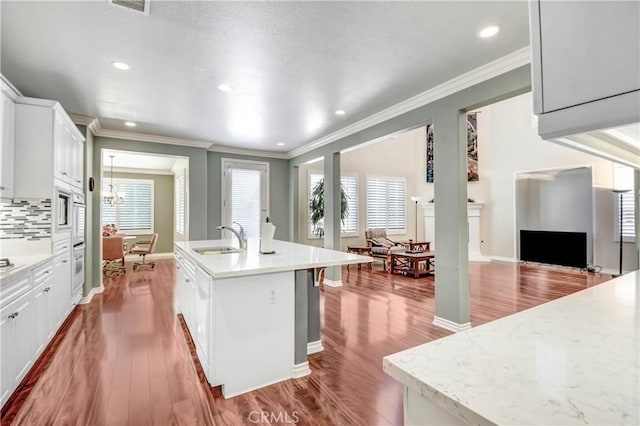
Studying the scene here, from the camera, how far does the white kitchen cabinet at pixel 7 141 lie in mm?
2648

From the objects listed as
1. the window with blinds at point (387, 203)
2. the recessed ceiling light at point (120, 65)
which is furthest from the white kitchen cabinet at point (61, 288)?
the window with blinds at point (387, 203)

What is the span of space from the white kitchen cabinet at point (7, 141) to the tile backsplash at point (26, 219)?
0.79 ft

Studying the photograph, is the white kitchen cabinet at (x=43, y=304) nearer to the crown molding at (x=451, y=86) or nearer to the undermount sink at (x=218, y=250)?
the undermount sink at (x=218, y=250)

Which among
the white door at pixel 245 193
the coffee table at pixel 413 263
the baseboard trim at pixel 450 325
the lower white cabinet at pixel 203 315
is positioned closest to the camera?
the lower white cabinet at pixel 203 315

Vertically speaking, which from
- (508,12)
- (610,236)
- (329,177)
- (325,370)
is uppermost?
(508,12)

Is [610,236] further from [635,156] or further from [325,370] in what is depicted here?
[635,156]

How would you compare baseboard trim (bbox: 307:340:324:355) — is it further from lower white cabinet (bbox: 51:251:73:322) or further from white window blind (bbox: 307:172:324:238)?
white window blind (bbox: 307:172:324:238)

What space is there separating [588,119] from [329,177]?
16.7 feet

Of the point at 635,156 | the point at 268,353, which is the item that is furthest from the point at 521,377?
the point at 268,353

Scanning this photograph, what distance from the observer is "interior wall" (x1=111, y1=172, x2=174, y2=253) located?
9121mm

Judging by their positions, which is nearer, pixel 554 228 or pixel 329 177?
pixel 329 177

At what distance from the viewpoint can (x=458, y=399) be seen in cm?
60

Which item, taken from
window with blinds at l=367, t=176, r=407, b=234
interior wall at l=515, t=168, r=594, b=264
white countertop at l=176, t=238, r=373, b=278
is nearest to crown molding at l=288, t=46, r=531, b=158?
white countertop at l=176, t=238, r=373, b=278

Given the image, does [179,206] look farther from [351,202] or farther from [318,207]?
[351,202]
